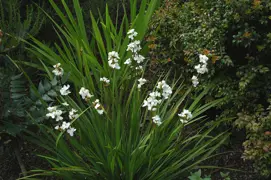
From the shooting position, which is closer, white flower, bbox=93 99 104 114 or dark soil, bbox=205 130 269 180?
white flower, bbox=93 99 104 114

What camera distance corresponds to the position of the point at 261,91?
2820mm

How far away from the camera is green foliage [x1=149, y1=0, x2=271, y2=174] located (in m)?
2.76

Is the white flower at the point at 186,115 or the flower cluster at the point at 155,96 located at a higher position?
the flower cluster at the point at 155,96

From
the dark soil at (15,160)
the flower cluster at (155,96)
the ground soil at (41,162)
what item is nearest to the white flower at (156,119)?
the flower cluster at (155,96)

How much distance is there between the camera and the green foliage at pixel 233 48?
9.07ft

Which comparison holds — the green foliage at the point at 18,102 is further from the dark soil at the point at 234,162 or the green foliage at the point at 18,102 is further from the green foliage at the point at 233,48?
the dark soil at the point at 234,162

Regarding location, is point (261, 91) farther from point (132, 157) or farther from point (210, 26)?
point (132, 157)

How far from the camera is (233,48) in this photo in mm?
2988

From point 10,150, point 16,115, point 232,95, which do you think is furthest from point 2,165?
point 232,95

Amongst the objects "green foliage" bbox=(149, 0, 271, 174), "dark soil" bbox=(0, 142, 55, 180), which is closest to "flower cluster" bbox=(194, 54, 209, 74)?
"green foliage" bbox=(149, 0, 271, 174)

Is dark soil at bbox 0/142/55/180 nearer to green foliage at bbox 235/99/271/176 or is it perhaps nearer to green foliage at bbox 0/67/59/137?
green foliage at bbox 0/67/59/137

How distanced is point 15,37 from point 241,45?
171 cm

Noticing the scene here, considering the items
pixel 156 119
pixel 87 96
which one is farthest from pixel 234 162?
pixel 87 96

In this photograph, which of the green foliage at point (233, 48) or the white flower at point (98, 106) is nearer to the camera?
the white flower at point (98, 106)
